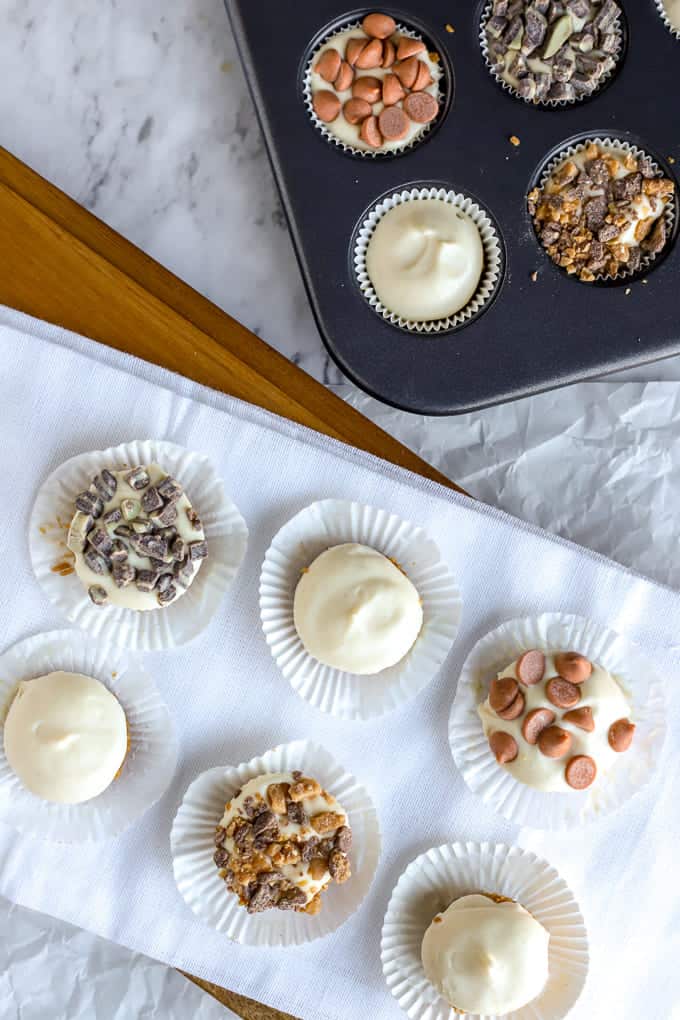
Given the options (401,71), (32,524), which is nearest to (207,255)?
(401,71)

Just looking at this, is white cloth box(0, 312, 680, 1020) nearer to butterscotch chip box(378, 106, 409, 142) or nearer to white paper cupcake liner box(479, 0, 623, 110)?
butterscotch chip box(378, 106, 409, 142)

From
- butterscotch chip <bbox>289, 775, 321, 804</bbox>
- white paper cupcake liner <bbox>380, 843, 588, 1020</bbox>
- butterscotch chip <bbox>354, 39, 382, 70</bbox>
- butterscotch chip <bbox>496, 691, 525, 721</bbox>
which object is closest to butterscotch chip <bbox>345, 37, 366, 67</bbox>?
butterscotch chip <bbox>354, 39, 382, 70</bbox>

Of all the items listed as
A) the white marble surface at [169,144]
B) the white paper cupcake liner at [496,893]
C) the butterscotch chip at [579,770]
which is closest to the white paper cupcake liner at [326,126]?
the white marble surface at [169,144]

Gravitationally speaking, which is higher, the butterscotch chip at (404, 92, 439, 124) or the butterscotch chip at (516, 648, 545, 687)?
the butterscotch chip at (404, 92, 439, 124)

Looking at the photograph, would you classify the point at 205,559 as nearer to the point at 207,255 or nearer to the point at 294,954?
the point at 207,255

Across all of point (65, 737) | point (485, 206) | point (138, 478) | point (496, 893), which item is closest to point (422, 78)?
point (485, 206)

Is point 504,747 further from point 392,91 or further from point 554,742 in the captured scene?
point 392,91
